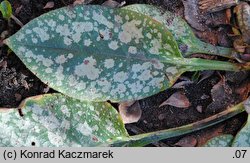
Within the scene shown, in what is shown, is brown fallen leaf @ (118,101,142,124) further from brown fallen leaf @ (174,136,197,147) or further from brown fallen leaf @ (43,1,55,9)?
brown fallen leaf @ (43,1,55,9)

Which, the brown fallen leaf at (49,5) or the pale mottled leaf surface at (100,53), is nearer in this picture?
the pale mottled leaf surface at (100,53)

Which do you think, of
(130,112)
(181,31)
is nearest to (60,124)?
(130,112)

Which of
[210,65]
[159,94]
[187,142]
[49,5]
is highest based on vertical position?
[49,5]

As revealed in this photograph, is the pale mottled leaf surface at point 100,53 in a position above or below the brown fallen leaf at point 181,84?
above

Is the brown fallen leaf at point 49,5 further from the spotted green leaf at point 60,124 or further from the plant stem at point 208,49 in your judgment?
the plant stem at point 208,49

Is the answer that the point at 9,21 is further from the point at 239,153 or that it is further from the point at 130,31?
the point at 239,153

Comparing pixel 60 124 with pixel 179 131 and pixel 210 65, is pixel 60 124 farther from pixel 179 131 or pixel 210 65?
pixel 210 65

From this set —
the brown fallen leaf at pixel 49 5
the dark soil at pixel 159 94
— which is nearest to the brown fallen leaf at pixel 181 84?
the dark soil at pixel 159 94
